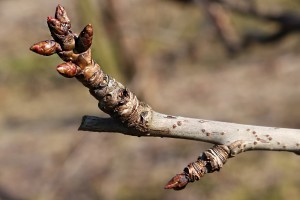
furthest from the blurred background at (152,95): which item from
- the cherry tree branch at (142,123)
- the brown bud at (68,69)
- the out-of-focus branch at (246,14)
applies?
the brown bud at (68,69)

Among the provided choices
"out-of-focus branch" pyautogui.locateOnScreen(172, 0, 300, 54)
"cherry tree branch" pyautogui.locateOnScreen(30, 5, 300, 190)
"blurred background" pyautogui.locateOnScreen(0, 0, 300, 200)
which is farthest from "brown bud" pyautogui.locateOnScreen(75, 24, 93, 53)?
"out-of-focus branch" pyautogui.locateOnScreen(172, 0, 300, 54)

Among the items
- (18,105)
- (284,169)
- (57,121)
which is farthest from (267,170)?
(18,105)

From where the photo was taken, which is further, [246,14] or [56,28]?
[246,14]

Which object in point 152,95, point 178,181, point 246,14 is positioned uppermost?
point 152,95

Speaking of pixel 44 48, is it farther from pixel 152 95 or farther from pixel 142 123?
pixel 152 95

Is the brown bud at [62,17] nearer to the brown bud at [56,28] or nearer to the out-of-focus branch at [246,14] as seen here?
the brown bud at [56,28]

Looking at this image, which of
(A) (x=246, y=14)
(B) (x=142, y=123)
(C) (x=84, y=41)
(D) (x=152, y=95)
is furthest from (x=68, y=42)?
(D) (x=152, y=95)
